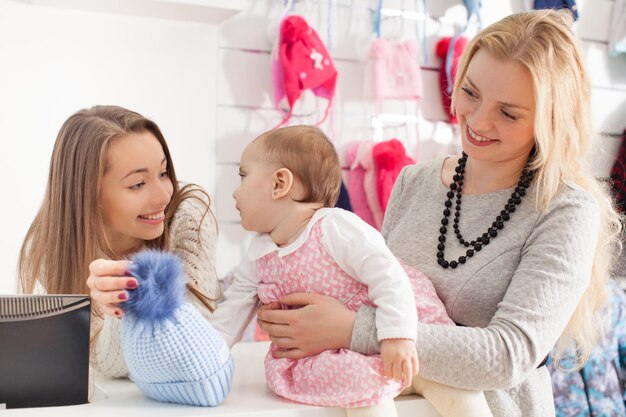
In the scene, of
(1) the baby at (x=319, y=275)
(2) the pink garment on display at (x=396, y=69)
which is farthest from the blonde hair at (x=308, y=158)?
(2) the pink garment on display at (x=396, y=69)

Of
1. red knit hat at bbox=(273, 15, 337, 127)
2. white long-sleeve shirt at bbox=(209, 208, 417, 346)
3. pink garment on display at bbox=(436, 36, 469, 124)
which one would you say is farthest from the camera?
pink garment on display at bbox=(436, 36, 469, 124)

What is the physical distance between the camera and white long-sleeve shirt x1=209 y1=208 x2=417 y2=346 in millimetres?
1066

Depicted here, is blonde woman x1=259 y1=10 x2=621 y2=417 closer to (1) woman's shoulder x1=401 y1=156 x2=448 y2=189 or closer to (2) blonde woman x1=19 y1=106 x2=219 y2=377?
(1) woman's shoulder x1=401 y1=156 x2=448 y2=189

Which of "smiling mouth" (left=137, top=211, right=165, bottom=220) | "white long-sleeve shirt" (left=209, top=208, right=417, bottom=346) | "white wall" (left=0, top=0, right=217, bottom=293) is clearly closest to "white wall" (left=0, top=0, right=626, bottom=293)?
"white wall" (left=0, top=0, right=217, bottom=293)

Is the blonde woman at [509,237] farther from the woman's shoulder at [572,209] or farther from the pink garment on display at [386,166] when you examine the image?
the pink garment on display at [386,166]

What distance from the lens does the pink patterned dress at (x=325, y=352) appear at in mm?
1041

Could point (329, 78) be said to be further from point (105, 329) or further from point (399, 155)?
point (105, 329)

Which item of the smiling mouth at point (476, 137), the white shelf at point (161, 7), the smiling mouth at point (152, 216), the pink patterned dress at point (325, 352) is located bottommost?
the pink patterned dress at point (325, 352)

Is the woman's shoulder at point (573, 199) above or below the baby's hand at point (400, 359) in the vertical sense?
above

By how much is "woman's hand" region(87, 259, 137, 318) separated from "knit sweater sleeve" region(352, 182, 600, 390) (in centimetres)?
36

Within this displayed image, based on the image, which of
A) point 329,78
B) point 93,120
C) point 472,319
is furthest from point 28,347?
point 329,78

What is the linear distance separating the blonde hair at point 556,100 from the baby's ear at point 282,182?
1.23ft

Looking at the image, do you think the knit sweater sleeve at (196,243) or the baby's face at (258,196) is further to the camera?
the knit sweater sleeve at (196,243)

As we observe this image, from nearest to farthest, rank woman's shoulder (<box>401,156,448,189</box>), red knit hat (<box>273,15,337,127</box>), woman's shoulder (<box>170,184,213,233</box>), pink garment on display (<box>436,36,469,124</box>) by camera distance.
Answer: woman's shoulder (<box>401,156,448,189</box>) < woman's shoulder (<box>170,184,213,233</box>) < red knit hat (<box>273,15,337,127</box>) < pink garment on display (<box>436,36,469,124</box>)
